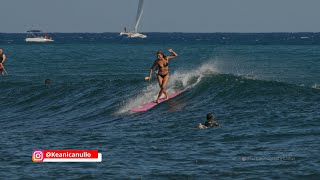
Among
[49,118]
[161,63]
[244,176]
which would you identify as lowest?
[244,176]

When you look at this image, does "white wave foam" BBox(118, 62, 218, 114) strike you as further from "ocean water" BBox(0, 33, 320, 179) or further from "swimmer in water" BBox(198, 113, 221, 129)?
"swimmer in water" BBox(198, 113, 221, 129)

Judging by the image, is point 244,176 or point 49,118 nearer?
point 244,176

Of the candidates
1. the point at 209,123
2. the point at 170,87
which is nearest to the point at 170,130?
the point at 209,123

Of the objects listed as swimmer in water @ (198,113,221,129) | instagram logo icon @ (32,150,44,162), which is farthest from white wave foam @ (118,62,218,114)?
instagram logo icon @ (32,150,44,162)

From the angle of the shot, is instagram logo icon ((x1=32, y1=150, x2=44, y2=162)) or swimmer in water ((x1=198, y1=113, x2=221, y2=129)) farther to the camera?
swimmer in water ((x1=198, y1=113, x2=221, y2=129))

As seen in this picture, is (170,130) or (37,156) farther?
(170,130)

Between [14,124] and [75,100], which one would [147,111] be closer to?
[14,124]

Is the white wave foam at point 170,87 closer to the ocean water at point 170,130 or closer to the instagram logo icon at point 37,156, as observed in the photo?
the ocean water at point 170,130

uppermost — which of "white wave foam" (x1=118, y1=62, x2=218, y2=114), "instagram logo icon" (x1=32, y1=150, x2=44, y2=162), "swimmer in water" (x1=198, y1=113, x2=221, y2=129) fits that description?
"white wave foam" (x1=118, y1=62, x2=218, y2=114)

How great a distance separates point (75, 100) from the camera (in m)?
28.5

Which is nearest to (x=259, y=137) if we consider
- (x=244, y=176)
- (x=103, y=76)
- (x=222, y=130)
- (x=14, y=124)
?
(x=222, y=130)

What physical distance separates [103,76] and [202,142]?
2950cm

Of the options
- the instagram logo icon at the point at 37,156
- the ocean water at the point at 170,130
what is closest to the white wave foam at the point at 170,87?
the ocean water at the point at 170,130

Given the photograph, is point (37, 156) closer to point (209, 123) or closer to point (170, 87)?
point (209, 123)
